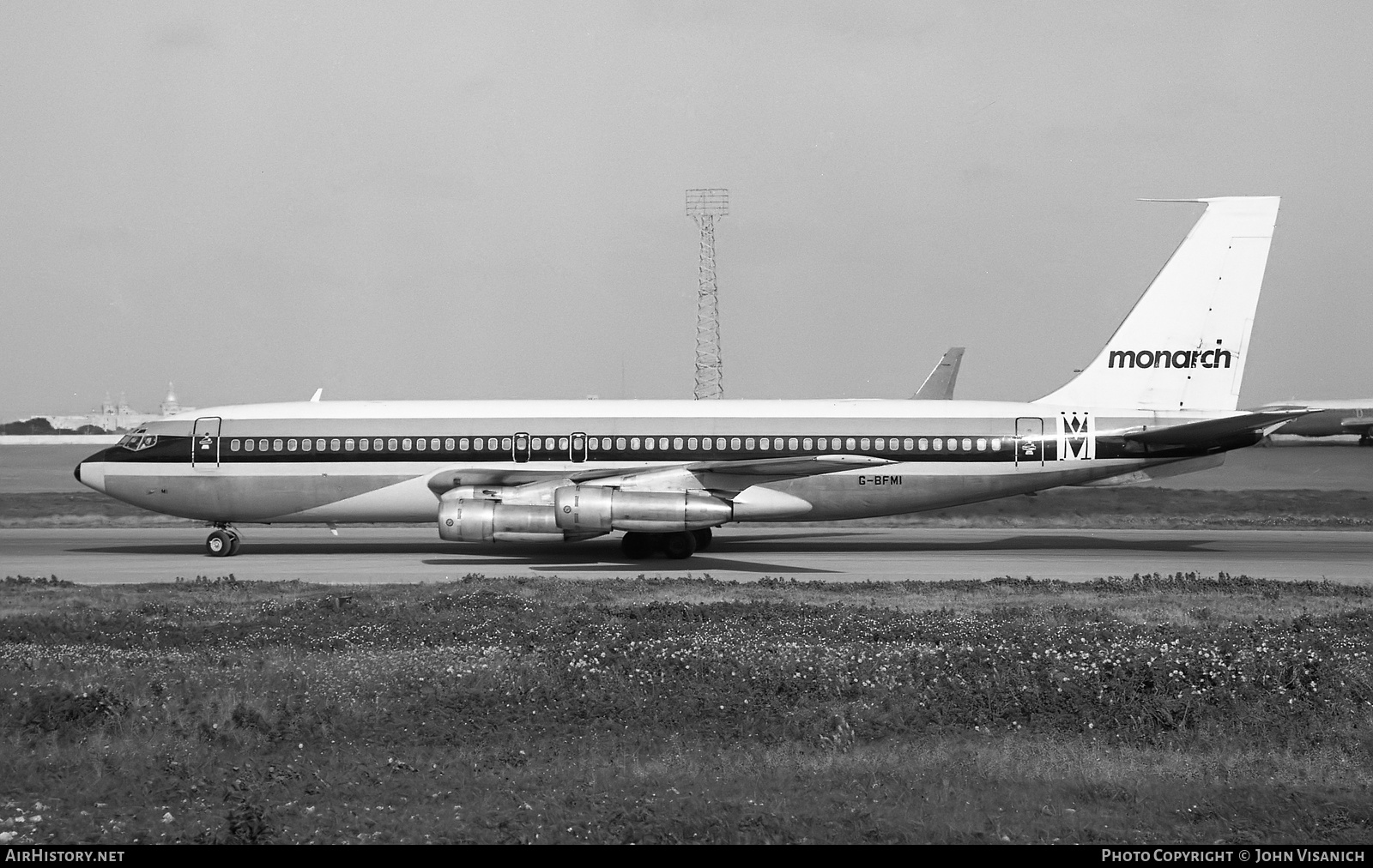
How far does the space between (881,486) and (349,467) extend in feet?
40.6

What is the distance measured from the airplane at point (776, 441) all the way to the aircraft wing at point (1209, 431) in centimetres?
5

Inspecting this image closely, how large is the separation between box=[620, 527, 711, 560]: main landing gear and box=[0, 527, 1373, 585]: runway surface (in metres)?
0.27

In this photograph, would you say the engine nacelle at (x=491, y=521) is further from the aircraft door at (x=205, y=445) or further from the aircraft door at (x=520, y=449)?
the aircraft door at (x=205, y=445)

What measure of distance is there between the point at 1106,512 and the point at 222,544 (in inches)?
1101

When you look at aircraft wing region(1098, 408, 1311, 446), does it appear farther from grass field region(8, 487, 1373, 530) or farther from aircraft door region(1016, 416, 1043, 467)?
grass field region(8, 487, 1373, 530)

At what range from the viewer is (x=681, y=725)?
1120 centimetres

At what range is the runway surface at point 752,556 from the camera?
24.7 metres

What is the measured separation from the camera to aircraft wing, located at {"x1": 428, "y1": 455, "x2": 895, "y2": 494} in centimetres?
2589

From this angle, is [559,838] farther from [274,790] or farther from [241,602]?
[241,602]

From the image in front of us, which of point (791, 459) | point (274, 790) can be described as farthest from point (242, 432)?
point (274, 790)

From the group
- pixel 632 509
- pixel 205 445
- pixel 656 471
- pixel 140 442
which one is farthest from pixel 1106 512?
pixel 140 442

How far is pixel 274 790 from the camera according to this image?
862cm

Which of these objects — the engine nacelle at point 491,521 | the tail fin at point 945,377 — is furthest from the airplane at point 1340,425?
the engine nacelle at point 491,521

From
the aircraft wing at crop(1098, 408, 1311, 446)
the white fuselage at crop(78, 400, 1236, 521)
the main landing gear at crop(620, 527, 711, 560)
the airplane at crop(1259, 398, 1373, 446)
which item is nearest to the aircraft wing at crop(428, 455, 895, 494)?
the white fuselage at crop(78, 400, 1236, 521)
